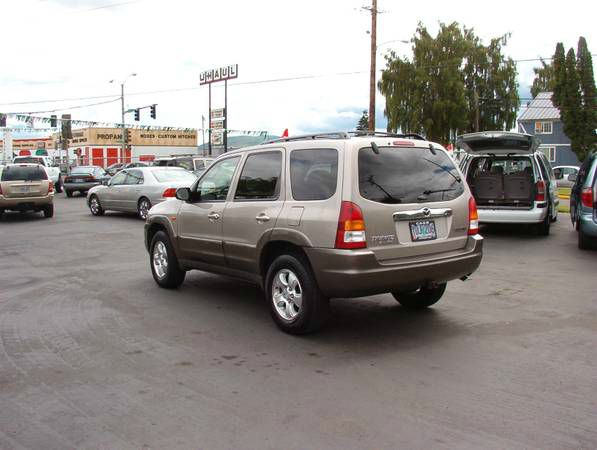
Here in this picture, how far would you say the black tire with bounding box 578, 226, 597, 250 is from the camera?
10.4 metres

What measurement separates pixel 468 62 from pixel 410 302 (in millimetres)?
41973

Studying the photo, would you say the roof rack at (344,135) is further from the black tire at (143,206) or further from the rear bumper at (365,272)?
the black tire at (143,206)

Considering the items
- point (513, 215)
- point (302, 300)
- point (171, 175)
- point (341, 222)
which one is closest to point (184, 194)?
point (302, 300)

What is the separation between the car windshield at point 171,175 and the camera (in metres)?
16.3

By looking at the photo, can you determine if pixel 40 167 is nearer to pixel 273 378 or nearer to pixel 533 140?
pixel 533 140

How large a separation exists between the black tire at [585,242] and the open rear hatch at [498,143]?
219cm

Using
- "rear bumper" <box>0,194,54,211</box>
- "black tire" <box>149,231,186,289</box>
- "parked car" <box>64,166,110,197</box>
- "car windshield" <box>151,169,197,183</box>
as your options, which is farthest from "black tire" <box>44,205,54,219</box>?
"black tire" <box>149,231,186,289</box>

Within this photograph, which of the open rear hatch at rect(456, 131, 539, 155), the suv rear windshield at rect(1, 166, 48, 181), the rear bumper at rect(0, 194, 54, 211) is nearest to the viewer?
the open rear hatch at rect(456, 131, 539, 155)

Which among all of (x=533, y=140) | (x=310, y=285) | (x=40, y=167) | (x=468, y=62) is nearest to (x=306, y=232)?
(x=310, y=285)

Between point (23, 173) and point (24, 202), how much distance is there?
0.92m

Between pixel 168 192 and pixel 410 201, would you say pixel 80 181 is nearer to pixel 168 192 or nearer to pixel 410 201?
pixel 168 192

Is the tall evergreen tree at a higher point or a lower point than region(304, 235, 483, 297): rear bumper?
higher

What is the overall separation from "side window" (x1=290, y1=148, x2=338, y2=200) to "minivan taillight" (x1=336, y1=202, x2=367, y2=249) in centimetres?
24

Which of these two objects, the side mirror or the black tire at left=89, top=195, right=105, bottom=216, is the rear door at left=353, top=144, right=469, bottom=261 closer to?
the side mirror
